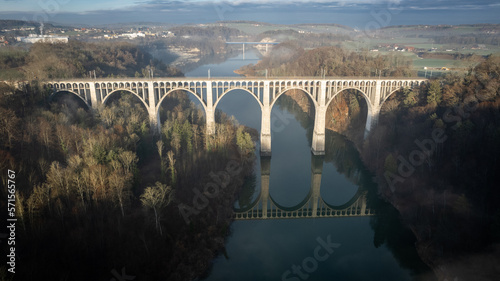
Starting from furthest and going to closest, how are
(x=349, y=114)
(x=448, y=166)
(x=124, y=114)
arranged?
1. (x=349, y=114)
2. (x=124, y=114)
3. (x=448, y=166)

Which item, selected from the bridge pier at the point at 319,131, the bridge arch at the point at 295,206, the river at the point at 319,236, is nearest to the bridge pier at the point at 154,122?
the river at the point at 319,236

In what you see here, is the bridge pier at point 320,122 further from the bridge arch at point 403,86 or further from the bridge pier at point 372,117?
the bridge arch at point 403,86

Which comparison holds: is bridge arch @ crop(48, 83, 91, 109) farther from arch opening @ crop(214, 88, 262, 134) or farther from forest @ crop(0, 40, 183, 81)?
arch opening @ crop(214, 88, 262, 134)

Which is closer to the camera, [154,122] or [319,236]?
[319,236]

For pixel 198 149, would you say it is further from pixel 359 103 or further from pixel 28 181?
pixel 359 103

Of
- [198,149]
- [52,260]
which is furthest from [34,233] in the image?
[198,149]


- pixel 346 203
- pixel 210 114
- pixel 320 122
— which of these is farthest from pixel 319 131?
pixel 210 114

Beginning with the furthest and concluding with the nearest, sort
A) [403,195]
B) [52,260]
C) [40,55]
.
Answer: [40,55]
[403,195]
[52,260]

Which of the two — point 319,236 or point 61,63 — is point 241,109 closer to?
point 61,63
